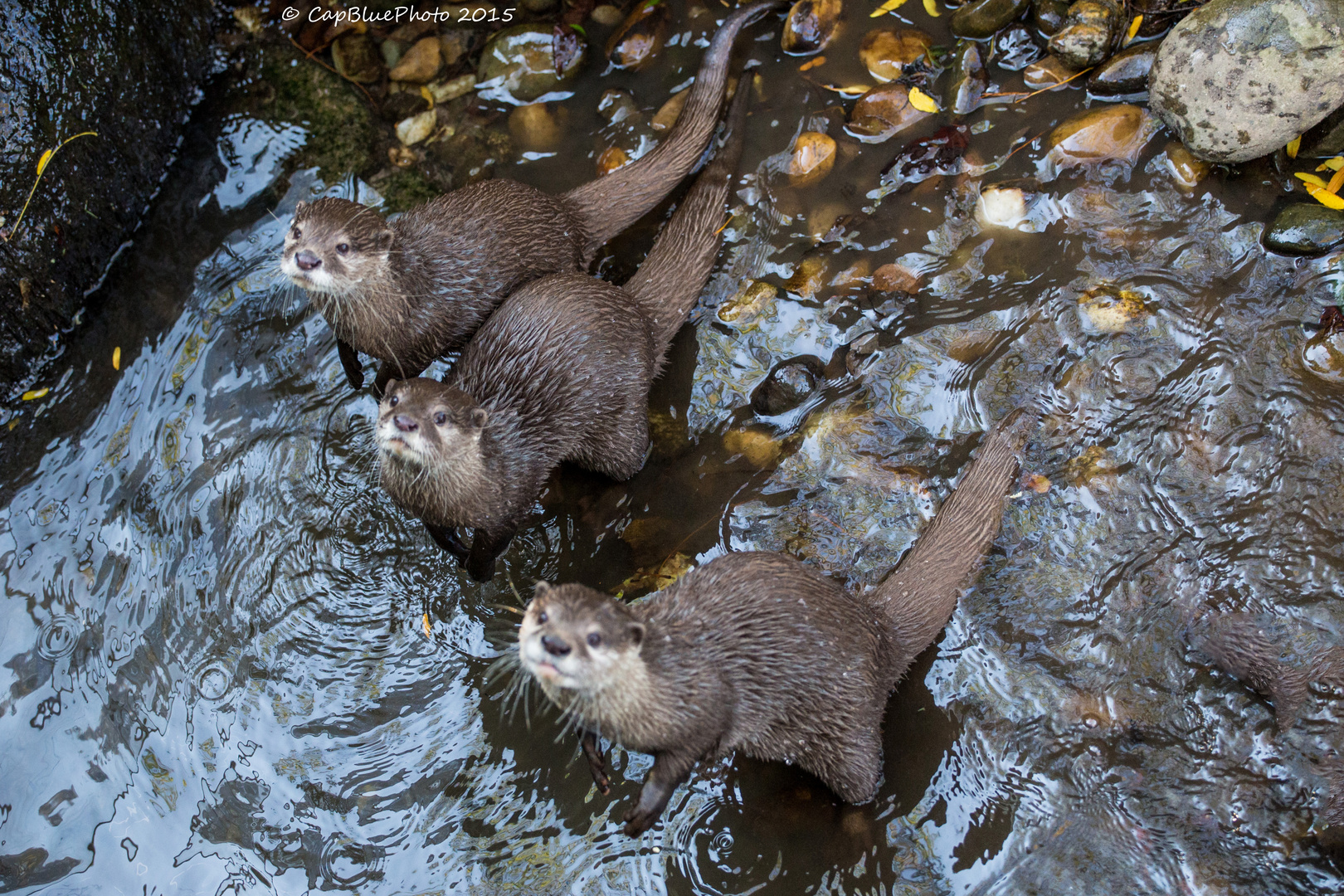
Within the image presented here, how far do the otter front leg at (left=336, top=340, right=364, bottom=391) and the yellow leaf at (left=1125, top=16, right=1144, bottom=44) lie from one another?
8.39 feet

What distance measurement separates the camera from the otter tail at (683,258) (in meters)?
2.77

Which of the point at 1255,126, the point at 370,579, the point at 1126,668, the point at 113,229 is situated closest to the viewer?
the point at 1126,668

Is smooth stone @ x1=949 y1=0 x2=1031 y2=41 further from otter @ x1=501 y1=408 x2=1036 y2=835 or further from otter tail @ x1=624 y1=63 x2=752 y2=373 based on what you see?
otter @ x1=501 y1=408 x2=1036 y2=835

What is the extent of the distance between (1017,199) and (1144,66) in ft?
1.78

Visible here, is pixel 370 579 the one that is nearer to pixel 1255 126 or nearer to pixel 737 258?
pixel 737 258

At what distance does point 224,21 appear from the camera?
136 inches

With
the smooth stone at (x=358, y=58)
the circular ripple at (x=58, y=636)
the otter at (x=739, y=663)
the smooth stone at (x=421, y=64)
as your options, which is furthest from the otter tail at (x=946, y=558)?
the smooth stone at (x=358, y=58)

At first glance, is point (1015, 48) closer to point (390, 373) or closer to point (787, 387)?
point (787, 387)

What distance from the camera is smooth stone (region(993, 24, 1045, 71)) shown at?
9.54ft

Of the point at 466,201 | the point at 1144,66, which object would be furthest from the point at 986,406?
the point at 466,201

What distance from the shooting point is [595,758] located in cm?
212

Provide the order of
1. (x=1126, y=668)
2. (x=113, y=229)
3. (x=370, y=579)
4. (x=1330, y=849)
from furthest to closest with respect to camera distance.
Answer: (x=113, y=229) < (x=370, y=579) < (x=1126, y=668) < (x=1330, y=849)

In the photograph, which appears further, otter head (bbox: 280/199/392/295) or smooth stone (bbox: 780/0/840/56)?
smooth stone (bbox: 780/0/840/56)

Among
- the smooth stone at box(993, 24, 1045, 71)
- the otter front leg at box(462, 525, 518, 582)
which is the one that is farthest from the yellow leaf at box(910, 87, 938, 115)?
the otter front leg at box(462, 525, 518, 582)
